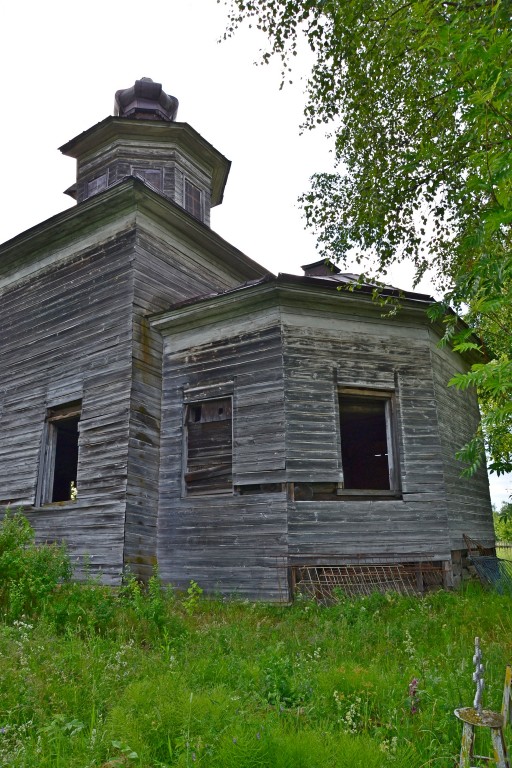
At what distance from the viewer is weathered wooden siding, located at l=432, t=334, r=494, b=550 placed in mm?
10141

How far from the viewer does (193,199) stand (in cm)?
1452

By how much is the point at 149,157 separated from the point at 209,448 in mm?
8040

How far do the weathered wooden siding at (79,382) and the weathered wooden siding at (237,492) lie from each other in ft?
2.95

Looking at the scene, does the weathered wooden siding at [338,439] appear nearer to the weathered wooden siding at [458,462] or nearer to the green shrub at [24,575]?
the weathered wooden siding at [458,462]

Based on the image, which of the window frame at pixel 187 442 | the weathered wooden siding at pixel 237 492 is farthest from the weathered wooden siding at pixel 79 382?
the window frame at pixel 187 442

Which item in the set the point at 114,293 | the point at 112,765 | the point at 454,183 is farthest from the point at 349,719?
the point at 114,293

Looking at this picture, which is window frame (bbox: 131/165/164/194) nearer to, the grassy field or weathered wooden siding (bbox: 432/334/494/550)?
weathered wooden siding (bbox: 432/334/494/550)

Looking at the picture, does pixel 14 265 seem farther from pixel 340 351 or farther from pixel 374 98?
pixel 374 98

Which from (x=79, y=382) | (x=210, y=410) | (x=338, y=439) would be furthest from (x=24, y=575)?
(x=338, y=439)

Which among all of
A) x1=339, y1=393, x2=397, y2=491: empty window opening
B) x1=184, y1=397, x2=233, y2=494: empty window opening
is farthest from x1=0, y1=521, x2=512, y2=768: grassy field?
x1=339, y1=393, x2=397, y2=491: empty window opening

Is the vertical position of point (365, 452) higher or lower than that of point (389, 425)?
higher

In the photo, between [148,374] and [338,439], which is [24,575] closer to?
[148,374]

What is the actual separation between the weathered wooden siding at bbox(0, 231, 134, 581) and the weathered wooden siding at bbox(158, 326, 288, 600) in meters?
0.90

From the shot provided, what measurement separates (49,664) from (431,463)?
272 inches
